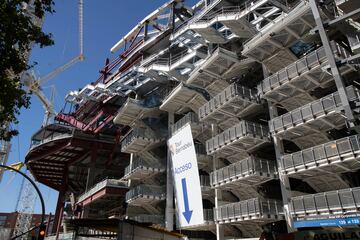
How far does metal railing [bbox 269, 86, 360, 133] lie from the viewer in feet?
72.3

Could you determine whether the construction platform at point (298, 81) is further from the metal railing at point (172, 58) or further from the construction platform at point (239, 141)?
the metal railing at point (172, 58)

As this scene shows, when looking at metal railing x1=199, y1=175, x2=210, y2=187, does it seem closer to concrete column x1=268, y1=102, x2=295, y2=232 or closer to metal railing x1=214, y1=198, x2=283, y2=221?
metal railing x1=214, y1=198, x2=283, y2=221

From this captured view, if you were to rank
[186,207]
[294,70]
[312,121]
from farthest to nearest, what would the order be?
[186,207] → [294,70] → [312,121]

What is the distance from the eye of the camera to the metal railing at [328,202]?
19781mm

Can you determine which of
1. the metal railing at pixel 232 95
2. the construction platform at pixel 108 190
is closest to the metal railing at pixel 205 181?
the metal railing at pixel 232 95

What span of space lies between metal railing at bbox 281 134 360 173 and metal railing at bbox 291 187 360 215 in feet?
6.93

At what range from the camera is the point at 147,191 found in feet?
130

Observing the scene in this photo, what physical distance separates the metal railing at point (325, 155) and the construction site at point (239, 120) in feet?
0.24

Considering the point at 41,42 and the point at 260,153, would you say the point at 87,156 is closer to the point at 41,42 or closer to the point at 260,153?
the point at 260,153

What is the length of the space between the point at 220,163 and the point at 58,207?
41.2 metres

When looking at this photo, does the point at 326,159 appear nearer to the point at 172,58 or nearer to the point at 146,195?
the point at 172,58

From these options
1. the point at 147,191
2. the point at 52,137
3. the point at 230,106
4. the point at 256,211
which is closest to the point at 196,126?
the point at 230,106

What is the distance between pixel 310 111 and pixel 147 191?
2289 cm

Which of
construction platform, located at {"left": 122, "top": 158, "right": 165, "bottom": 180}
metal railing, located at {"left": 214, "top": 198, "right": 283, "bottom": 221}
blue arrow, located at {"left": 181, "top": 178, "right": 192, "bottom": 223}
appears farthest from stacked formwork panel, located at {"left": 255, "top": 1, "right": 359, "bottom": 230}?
construction platform, located at {"left": 122, "top": 158, "right": 165, "bottom": 180}
